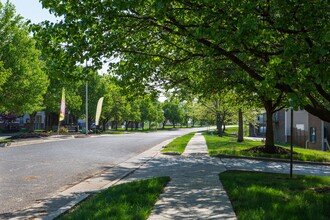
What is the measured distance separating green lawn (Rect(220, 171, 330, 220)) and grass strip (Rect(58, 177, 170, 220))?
1.60 meters

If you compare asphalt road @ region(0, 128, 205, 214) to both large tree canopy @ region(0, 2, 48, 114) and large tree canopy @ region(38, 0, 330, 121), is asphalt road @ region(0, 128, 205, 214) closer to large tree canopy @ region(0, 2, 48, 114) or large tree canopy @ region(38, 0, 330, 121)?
large tree canopy @ region(38, 0, 330, 121)

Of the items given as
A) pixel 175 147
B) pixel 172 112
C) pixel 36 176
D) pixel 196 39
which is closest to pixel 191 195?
pixel 196 39

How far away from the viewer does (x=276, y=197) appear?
7562mm

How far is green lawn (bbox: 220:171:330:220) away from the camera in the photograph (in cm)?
615

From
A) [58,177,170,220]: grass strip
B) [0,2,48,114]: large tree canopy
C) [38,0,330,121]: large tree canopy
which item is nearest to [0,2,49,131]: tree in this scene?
[0,2,48,114]: large tree canopy

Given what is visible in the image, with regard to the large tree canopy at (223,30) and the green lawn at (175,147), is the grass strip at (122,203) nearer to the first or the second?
the large tree canopy at (223,30)

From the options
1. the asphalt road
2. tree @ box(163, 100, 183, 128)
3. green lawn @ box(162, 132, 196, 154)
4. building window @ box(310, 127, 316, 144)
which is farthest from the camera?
tree @ box(163, 100, 183, 128)

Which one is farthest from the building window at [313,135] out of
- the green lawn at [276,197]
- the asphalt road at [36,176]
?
the green lawn at [276,197]

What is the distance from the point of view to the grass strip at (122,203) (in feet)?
19.7

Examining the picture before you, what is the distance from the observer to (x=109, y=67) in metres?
11.6

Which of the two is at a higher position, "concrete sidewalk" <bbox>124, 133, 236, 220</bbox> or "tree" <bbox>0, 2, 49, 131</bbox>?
"tree" <bbox>0, 2, 49, 131</bbox>

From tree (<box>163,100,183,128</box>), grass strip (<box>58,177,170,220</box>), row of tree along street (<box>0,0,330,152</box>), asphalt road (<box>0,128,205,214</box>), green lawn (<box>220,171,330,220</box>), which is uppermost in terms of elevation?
tree (<box>163,100,183,128</box>)

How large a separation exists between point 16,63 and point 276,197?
24829mm

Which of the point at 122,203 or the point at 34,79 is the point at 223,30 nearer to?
the point at 122,203
